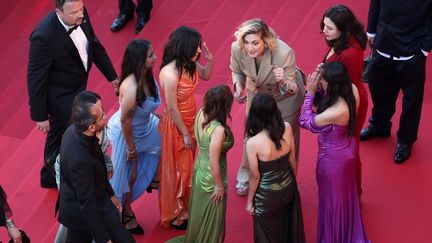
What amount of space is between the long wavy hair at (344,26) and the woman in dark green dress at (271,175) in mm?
751

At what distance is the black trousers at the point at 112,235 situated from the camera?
356 cm

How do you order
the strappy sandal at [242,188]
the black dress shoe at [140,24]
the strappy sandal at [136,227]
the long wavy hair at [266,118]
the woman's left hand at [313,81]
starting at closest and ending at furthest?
the long wavy hair at [266,118], the woman's left hand at [313,81], the strappy sandal at [136,227], the strappy sandal at [242,188], the black dress shoe at [140,24]

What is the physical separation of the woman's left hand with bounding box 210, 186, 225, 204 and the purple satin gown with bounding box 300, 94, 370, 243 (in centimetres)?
62

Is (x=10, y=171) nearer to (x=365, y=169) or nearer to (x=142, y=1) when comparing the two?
(x=142, y=1)

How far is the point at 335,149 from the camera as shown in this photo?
3.68 metres

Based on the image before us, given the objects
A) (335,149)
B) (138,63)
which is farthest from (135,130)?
(335,149)

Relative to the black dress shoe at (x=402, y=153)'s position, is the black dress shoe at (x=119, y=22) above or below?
above

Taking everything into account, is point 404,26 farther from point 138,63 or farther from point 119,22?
point 119,22

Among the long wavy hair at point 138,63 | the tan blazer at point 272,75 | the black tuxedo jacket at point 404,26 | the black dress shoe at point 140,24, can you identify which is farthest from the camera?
the black dress shoe at point 140,24

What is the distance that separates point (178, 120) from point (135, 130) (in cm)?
32

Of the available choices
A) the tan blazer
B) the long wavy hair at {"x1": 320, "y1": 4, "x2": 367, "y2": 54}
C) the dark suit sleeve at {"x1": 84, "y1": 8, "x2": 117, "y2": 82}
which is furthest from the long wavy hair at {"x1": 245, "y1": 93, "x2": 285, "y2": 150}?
the dark suit sleeve at {"x1": 84, "y1": 8, "x2": 117, "y2": 82}

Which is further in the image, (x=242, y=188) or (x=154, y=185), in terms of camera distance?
(x=242, y=188)

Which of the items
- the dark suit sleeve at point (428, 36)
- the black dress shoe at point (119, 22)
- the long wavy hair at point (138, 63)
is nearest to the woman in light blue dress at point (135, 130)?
the long wavy hair at point (138, 63)

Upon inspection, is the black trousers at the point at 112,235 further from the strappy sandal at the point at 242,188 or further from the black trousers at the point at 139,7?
the black trousers at the point at 139,7
